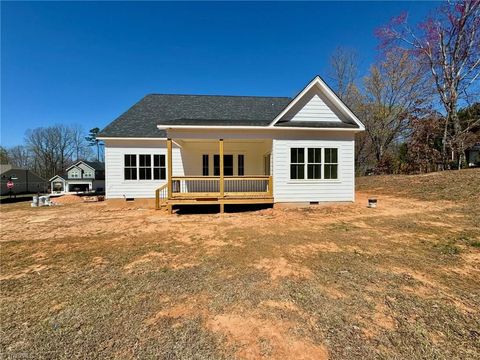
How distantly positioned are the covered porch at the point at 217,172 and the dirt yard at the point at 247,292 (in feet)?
9.91

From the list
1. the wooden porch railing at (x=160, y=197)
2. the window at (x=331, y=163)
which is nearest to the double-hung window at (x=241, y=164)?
the wooden porch railing at (x=160, y=197)

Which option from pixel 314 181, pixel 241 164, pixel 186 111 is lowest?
pixel 314 181

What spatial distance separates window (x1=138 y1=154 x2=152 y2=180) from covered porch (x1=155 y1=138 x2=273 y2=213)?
3.79ft

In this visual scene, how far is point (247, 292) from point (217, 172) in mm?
10508

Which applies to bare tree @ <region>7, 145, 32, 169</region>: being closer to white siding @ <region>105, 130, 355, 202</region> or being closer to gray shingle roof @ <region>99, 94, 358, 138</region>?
gray shingle roof @ <region>99, 94, 358, 138</region>


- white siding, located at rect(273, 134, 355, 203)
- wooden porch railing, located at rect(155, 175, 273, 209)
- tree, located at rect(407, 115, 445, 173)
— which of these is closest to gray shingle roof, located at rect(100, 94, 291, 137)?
white siding, located at rect(273, 134, 355, 203)

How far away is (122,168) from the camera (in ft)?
41.5

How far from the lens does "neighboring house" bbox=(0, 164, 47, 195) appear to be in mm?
34594

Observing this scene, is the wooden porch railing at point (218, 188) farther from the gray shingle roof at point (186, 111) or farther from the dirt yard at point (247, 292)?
the gray shingle roof at point (186, 111)

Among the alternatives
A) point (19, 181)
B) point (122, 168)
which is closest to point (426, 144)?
point (122, 168)

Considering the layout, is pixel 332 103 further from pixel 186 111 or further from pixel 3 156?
pixel 3 156

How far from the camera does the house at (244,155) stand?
10414 mm

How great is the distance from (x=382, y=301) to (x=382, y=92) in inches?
1096

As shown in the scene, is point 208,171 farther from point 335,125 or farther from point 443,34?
point 443,34
